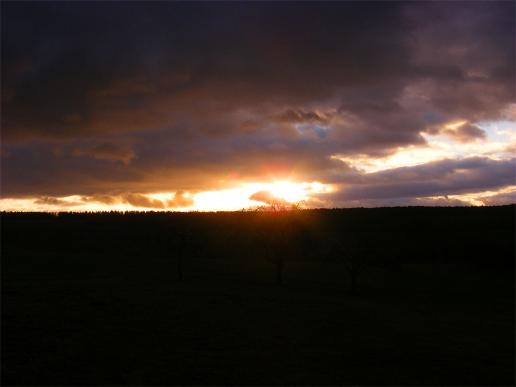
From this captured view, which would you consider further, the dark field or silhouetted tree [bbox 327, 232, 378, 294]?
silhouetted tree [bbox 327, 232, 378, 294]

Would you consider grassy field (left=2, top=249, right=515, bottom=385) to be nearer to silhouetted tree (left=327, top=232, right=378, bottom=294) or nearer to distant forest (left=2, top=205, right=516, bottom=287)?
silhouetted tree (left=327, top=232, right=378, bottom=294)

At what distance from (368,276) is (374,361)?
54.8m

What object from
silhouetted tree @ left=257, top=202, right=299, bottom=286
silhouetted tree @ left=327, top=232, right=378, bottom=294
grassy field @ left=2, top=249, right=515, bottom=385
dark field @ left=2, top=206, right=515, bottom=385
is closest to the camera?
grassy field @ left=2, top=249, right=515, bottom=385

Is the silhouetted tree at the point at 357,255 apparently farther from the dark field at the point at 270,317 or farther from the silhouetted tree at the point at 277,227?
the silhouetted tree at the point at 277,227

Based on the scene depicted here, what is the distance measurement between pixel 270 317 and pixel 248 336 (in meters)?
7.78

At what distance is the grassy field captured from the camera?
25594 mm

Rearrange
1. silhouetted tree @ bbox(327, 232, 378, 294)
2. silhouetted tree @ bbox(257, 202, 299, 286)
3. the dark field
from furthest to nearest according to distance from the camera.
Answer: silhouetted tree @ bbox(257, 202, 299, 286) < silhouetted tree @ bbox(327, 232, 378, 294) < the dark field

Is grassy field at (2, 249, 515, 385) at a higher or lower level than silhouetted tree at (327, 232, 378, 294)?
lower

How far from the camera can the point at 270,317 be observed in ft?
136

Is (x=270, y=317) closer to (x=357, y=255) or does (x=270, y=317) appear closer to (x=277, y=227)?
(x=357, y=255)

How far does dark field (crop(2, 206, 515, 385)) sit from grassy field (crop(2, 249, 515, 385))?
12cm

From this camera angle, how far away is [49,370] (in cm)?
2516

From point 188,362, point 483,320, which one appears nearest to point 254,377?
point 188,362

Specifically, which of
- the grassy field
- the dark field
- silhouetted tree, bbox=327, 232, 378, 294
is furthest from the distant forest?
the grassy field
